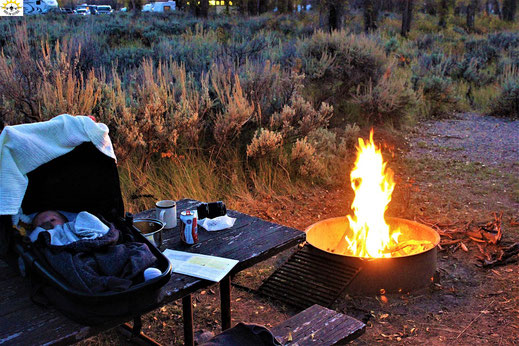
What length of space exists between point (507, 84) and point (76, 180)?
1178 cm

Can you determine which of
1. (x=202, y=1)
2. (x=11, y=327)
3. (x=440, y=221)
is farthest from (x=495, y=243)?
(x=202, y=1)

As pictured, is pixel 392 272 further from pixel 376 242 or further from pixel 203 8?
pixel 203 8

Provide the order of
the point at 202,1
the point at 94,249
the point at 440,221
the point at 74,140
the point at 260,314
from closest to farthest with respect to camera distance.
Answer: the point at 94,249 → the point at 74,140 → the point at 260,314 → the point at 440,221 → the point at 202,1

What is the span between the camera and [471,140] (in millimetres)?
9609

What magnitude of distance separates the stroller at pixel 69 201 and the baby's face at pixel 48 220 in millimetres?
112

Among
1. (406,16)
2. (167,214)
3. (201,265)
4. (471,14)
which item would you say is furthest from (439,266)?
(471,14)

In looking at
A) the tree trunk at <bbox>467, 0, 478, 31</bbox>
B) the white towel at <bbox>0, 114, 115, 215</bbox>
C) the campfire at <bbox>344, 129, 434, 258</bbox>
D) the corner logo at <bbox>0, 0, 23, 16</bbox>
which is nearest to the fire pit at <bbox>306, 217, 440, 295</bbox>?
the campfire at <bbox>344, 129, 434, 258</bbox>

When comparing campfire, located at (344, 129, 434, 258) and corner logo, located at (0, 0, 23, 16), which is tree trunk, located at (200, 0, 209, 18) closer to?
corner logo, located at (0, 0, 23, 16)

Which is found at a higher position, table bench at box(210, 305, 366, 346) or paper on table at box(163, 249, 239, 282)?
paper on table at box(163, 249, 239, 282)

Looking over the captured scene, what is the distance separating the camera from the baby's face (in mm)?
2629

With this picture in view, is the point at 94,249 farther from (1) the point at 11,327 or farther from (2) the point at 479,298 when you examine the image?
(2) the point at 479,298

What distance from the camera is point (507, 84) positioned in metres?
12.3

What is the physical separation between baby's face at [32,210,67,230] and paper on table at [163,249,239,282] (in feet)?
1.93

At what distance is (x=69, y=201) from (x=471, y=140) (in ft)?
27.5
